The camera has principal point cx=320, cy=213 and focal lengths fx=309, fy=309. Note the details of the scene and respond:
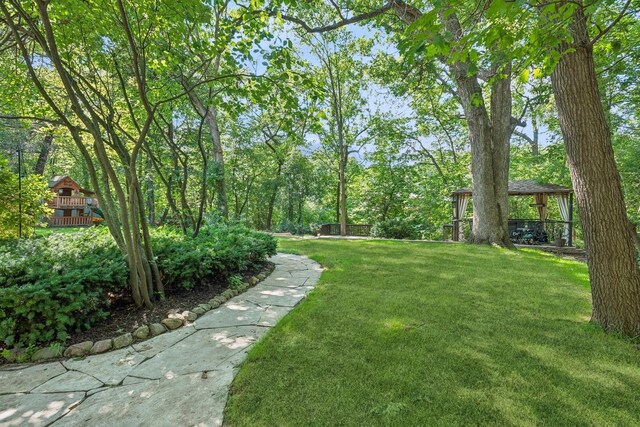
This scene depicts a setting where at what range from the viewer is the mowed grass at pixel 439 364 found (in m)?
1.70

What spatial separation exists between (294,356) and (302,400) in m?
0.53

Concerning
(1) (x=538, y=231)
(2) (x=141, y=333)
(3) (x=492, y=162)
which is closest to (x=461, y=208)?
(1) (x=538, y=231)

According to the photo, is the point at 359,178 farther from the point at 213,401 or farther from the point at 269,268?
the point at 213,401

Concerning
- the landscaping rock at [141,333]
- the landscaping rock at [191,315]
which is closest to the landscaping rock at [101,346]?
the landscaping rock at [141,333]

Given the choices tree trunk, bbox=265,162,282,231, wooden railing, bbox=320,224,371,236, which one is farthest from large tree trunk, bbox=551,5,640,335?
tree trunk, bbox=265,162,282,231

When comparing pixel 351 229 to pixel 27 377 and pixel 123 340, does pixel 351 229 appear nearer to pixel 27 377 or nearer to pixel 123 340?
pixel 123 340

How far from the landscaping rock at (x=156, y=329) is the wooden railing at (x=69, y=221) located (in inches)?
723

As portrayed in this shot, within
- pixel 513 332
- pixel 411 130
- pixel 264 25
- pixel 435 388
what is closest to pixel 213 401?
pixel 435 388

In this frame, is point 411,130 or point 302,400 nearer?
point 302,400

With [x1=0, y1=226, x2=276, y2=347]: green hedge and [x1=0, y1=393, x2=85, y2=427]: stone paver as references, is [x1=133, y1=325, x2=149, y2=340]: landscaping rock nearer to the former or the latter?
[x1=0, y1=226, x2=276, y2=347]: green hedge

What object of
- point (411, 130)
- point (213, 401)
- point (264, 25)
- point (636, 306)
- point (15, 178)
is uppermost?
point (411, 130)

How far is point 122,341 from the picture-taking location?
267 cm

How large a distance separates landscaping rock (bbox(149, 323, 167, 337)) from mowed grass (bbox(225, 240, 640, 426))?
3.47 feet

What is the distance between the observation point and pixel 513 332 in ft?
8.89
